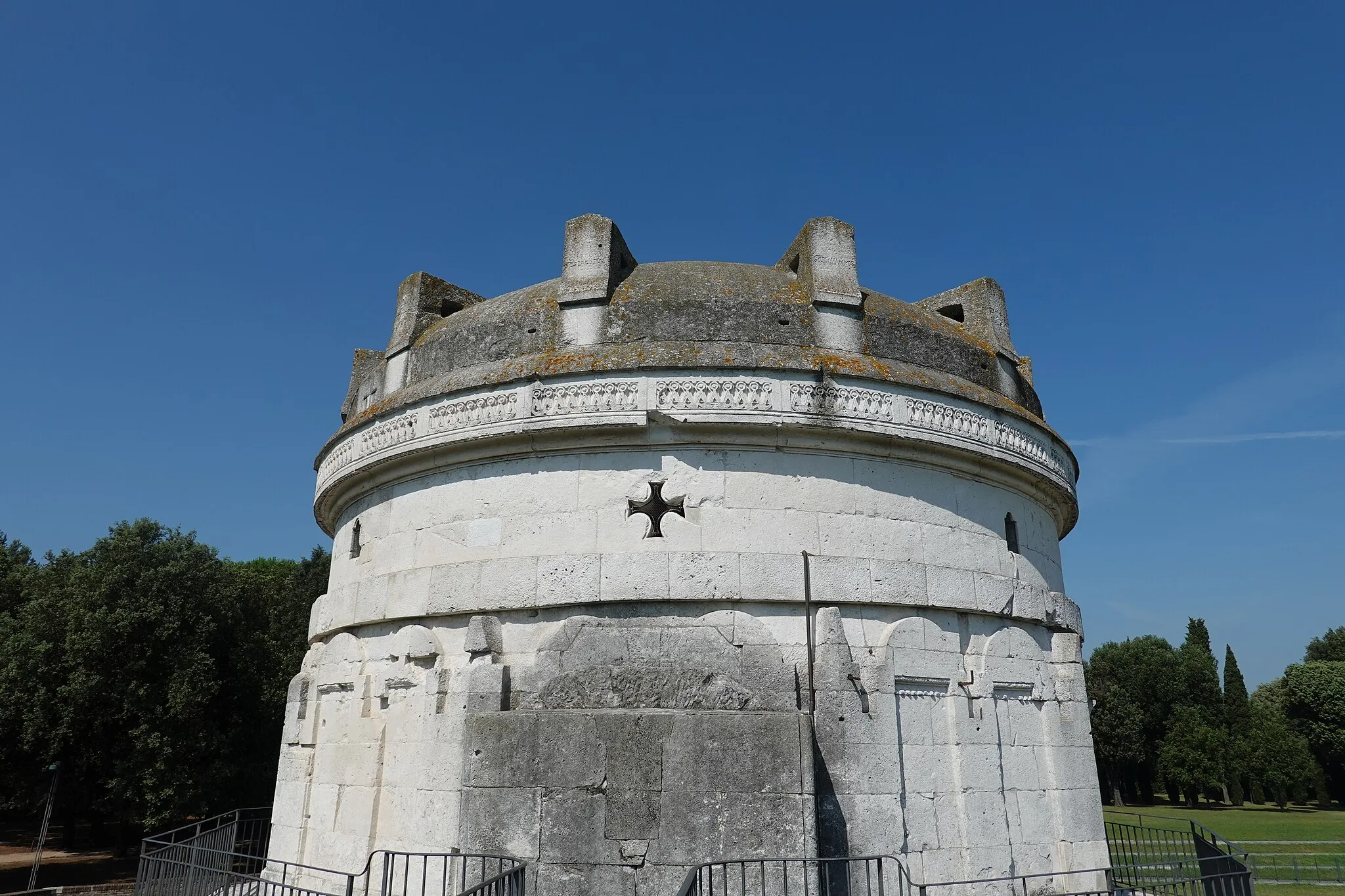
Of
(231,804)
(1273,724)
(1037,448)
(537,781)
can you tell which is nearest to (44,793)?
(231,804)

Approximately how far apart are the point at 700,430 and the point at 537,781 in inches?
139

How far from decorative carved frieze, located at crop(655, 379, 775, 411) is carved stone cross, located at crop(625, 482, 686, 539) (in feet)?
2.75

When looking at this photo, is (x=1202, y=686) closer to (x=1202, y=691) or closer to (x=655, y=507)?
(x=1202, y=691)

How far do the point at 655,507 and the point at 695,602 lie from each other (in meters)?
1.04

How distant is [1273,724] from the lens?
4697cm

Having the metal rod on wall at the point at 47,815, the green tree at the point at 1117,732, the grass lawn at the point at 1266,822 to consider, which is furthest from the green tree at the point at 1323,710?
the metal rod on wall at the point at 47,815

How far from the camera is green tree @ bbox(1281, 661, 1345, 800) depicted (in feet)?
165

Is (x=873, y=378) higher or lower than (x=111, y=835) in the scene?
higher

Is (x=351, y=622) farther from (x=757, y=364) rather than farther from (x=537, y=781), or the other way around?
(x=757, y=364)

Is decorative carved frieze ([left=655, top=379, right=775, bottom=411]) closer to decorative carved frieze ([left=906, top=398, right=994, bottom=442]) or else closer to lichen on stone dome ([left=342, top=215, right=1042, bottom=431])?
lichen on stone dome ([left=342, top=215, right=1042, bottom=431])

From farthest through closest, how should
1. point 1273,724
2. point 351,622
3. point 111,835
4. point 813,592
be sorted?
1. point 1273,724
2. point 111,835
3. point 351,622
4. point 813,592

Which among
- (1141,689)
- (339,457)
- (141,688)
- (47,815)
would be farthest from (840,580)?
(1141,689)

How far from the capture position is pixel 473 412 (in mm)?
8727

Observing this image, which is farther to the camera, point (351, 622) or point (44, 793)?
point (44, 793)
